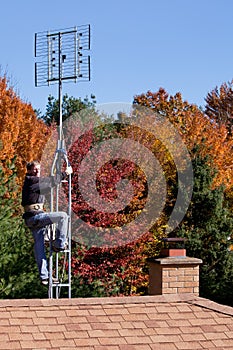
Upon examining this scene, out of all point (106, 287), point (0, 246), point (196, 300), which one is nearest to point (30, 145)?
point (106, 287)

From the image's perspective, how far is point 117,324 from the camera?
7461 mm

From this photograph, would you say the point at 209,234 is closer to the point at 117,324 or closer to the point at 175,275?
the point at 175,275

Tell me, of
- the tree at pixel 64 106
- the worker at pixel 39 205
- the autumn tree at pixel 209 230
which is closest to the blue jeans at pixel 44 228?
the worker at pixel 39 205

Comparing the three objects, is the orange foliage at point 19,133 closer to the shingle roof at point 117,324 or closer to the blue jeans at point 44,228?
the blue jeans at point 44,228

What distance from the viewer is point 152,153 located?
22781 mm

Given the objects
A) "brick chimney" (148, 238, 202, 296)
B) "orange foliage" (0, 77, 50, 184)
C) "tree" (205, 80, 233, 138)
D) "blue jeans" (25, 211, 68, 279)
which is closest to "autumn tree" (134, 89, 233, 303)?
"orange foliage" (0, 77, 50, 184)

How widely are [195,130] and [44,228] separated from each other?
19.8 m

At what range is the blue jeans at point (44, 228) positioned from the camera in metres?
9.38

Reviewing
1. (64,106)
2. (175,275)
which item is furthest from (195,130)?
(175,275)

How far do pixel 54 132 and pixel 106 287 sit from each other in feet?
30.7

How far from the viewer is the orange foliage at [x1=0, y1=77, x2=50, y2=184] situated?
930 inches

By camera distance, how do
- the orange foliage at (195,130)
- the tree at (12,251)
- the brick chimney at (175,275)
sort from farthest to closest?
the orange foliage at (195,130) < the tree at (12,251) < the brick chimney at (175,275)

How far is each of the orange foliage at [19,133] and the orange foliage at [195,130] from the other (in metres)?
5.57

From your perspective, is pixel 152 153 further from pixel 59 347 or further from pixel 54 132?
pixel 59 347
